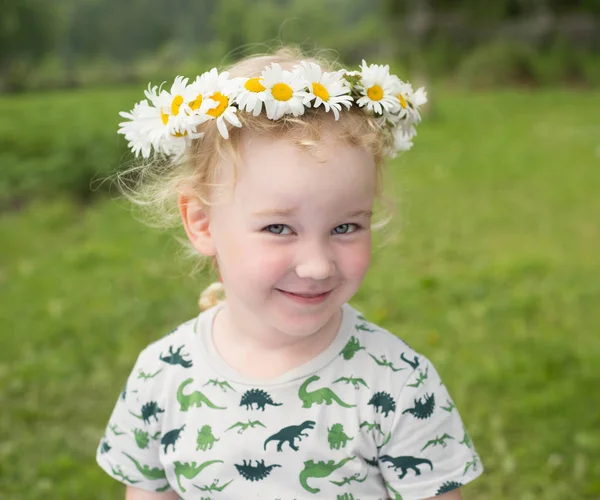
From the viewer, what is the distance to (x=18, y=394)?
138 inches

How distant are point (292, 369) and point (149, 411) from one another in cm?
37

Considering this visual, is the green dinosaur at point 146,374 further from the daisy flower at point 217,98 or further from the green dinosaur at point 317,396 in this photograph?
the daisy flower at point 217,98

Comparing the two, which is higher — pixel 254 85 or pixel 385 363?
pixel 254 85

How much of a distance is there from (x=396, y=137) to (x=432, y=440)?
2.23 feet

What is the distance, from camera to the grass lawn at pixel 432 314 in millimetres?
3029

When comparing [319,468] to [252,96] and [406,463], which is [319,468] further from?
[252,96]

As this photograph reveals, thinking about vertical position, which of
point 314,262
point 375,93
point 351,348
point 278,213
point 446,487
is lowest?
point 446,487

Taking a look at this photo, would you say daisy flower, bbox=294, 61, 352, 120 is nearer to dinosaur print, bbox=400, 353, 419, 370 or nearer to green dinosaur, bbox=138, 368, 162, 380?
dinosaur print, bbox=400, 353, 419, 370

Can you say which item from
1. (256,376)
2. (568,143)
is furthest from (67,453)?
(568,143)

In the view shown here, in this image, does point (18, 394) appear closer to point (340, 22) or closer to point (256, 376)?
point (256, 376)

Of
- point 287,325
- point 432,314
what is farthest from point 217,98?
point 432,314

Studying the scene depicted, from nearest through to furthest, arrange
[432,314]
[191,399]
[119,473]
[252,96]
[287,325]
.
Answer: [252,96] → [287,325] → [191,399] → [119,473] → [432,314]

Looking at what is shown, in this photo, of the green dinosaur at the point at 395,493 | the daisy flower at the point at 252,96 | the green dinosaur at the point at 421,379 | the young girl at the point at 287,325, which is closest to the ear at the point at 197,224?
the young girl at the point at 287,325

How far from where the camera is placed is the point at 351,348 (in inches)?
68.9
